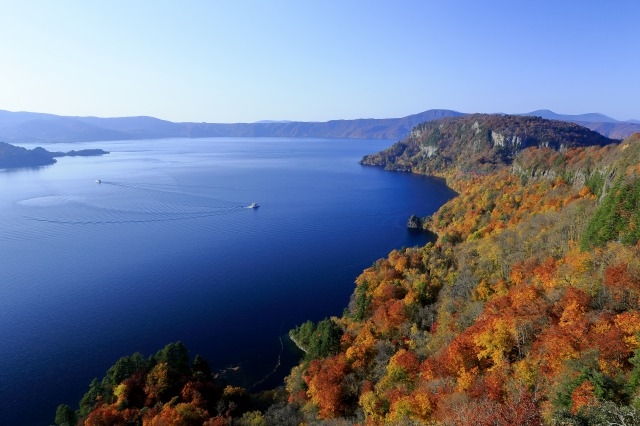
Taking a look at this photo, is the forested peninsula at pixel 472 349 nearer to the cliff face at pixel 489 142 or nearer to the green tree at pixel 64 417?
the green tree at pixel 64 417

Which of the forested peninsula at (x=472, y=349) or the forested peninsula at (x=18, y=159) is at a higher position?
the forested peninsula at (x=18, y=159)

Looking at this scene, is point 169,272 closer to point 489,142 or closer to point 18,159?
point 489,142

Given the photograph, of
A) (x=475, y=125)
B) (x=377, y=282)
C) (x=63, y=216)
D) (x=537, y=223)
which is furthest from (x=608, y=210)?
(x=475, y=125)

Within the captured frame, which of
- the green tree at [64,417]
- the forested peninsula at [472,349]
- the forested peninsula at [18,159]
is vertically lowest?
the green tree at [64,417]

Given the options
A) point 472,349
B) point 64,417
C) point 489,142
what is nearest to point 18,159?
point 64,417

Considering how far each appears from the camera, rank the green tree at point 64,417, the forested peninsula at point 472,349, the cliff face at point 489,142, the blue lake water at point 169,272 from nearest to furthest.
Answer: the forested peninsula at point 472,349 → the green tree at point 64,417 → the blue lake water at point 169,272 → the cliff face at point 489,142

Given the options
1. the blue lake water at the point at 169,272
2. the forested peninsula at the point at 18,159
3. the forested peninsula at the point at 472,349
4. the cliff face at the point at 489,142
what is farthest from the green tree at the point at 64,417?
the forested peninsula at the point at 18,159
